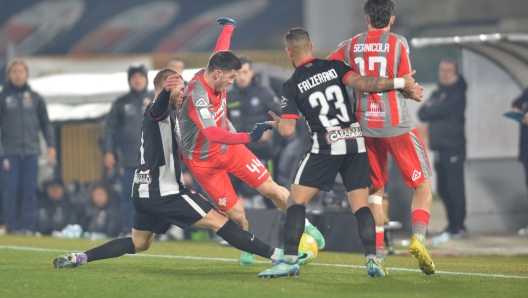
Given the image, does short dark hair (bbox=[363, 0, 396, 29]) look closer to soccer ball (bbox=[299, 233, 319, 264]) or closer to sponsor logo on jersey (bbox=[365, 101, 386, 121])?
sponsor logo on jersey (bbox=[365, 101, 386, 121])

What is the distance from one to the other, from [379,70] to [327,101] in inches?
22.6

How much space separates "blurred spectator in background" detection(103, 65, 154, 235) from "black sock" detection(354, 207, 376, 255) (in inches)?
243

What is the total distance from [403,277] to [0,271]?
338 cm

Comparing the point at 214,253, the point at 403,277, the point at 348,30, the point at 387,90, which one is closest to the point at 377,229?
the point at 403,277

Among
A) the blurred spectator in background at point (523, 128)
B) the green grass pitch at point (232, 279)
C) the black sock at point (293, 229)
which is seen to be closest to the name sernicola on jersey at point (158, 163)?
the green grass pitch at point (232, 279)

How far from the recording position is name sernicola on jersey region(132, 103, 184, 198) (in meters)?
8.26

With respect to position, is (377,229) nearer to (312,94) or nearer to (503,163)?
(312,94)

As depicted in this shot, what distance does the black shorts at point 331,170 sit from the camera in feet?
26.0

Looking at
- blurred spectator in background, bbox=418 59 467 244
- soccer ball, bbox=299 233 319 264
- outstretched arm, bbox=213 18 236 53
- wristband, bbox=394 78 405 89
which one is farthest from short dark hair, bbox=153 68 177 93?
blurred spectator in background, bbox=418 59 467 244

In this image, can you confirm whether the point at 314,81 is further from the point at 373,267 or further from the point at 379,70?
the point at 373,267

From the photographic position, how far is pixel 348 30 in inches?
1312

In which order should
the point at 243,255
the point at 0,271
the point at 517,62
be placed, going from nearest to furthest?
the point at 0,271, the point at 243,255, the point at 517,62

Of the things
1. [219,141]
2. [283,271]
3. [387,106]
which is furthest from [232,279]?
[387,106]

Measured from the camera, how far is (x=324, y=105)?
7879 mm
